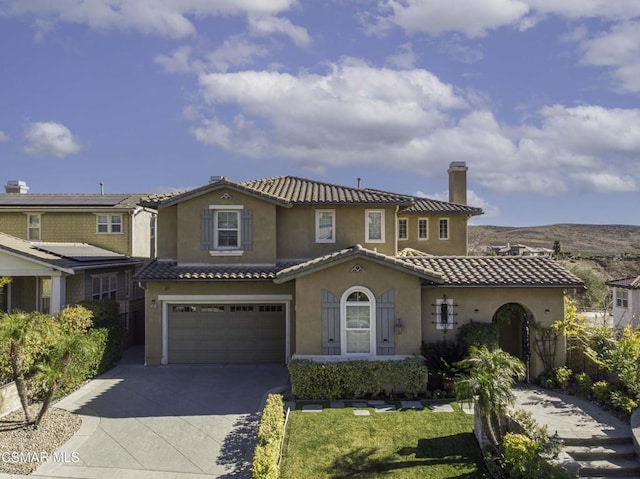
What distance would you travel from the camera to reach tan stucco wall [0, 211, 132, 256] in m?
25.7

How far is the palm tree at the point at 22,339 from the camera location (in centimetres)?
1145

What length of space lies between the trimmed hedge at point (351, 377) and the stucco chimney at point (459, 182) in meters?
18.7

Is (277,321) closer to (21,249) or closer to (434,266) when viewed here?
(434,266)

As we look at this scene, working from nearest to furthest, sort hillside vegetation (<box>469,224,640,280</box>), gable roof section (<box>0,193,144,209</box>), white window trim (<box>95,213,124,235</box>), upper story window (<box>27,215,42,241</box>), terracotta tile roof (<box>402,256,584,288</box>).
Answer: terracotta tile roof (<box>402,256,584,288</box>) → gable roof section (<box>0,193,144,209</box>) → upper story window (<box>27,215,42,241</box>) → white window trim (<box>95,213,124,235</box>) → hillside vegetation (<box>469,224,640,280</box>)

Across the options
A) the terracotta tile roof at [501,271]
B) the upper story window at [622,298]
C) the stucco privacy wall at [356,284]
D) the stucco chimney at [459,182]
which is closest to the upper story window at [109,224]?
the stucco privacy wall at [356,284]

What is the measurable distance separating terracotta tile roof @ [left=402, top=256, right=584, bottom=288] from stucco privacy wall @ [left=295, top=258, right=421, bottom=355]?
1.44 meters

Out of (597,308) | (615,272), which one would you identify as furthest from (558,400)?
(615,272)

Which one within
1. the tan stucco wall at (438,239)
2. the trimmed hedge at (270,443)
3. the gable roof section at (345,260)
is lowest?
the trimmed hedge at (270,443)

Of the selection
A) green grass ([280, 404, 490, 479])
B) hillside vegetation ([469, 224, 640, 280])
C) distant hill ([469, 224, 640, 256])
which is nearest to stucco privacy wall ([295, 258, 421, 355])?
green grass ([280, 404, 490, 479])

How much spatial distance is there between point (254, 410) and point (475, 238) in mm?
65673

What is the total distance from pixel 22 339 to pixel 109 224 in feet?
51.5

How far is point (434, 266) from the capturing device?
1612 cm

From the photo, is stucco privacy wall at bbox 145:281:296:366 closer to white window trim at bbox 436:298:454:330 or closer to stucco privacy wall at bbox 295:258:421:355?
stucco privacy wall at bbox 295:258:421:355

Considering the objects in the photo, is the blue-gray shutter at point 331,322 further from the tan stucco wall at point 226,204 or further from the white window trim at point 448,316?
the tan stucco wall at point 226,204
